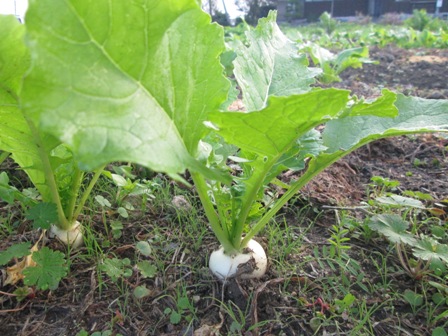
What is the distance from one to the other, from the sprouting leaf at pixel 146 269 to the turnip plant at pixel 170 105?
0.19 meters

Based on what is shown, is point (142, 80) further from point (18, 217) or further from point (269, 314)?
point (18, 217)

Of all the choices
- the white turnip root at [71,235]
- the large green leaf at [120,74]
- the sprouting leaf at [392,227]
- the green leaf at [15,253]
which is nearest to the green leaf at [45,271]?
the green leaf at [15,253]

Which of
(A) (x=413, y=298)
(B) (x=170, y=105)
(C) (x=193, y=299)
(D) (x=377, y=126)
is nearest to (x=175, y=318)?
(C) (x=193, y=299)

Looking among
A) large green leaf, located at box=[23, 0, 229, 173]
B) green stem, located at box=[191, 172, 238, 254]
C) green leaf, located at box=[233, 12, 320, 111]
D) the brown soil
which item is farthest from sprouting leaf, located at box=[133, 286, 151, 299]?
green leaf, located at box=[233, 12, 320, 111]

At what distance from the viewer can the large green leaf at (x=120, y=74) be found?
2.40 feet

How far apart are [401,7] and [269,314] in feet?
83.7

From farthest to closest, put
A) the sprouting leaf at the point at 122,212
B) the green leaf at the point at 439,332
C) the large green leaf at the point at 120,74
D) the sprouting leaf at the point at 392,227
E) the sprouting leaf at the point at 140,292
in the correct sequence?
the sprouting leaf at the point at 122,212 → the sprouting leaf at the point at 392,227 → the sprouting leaf at the point at 140,292 → the green leaf at the point at 439,332 → the large green leaf at the point at 120,74

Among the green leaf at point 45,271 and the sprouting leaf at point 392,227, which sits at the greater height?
the green leaf at point 45,271

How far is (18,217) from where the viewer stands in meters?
1.70

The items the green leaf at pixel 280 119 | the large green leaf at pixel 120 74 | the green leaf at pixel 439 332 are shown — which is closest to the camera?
the large green leaf at pixel 120 74

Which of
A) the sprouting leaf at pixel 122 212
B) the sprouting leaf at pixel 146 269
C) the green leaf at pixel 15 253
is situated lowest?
the sprouting leaf at pixel 146 269

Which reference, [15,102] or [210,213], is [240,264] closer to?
[210,213]

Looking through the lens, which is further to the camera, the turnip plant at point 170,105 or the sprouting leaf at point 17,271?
A: the sprouting leaf at point 17,271

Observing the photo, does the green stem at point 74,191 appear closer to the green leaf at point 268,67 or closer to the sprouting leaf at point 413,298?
the green leaf at point 268,67
